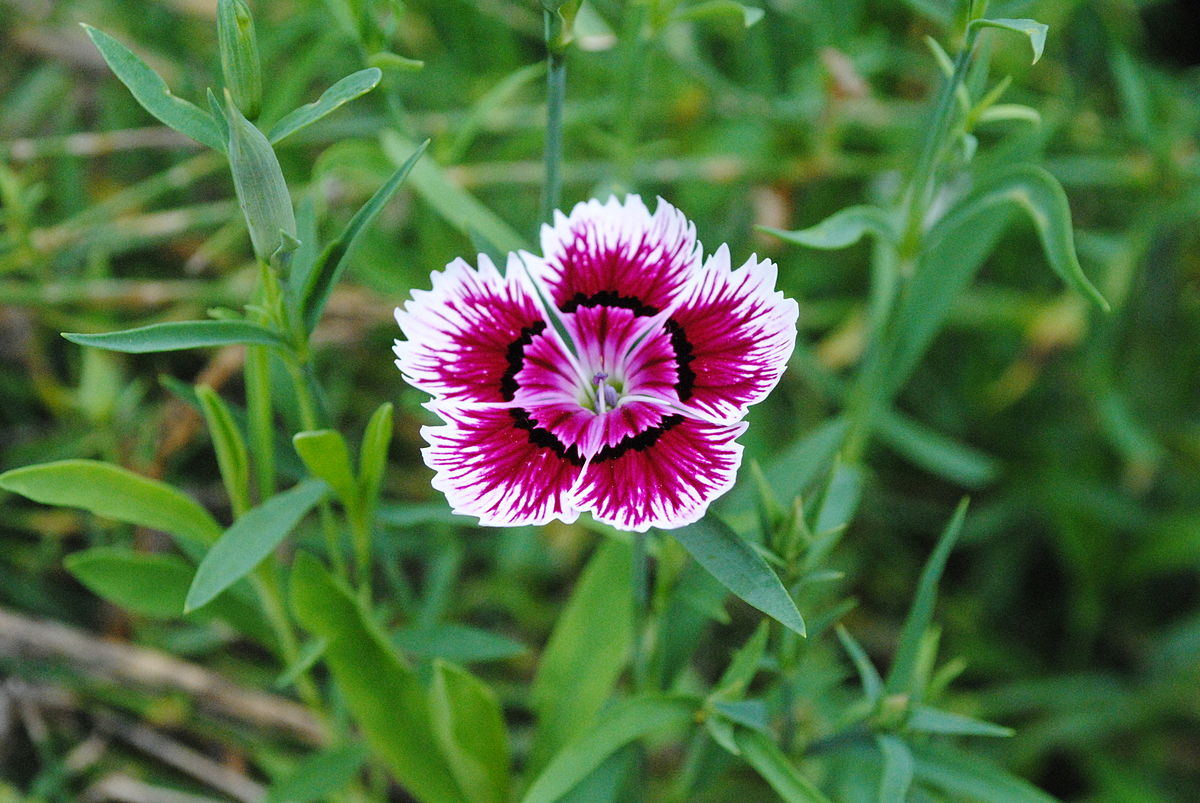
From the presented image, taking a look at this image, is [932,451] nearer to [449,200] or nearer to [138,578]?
[449,200]

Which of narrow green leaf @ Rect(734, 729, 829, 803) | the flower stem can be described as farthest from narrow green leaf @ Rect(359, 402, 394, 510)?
narrow green leaf @ Rect(734, 729, 829, 803)

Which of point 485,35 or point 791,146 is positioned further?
point 485,35

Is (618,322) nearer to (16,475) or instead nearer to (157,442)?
(16,475)

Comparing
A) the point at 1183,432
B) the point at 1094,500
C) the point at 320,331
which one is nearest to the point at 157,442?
the point at 320,331

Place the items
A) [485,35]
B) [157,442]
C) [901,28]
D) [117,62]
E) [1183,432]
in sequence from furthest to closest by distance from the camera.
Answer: [901,28], [485,35], [1183,432], [157,442], [117,62]

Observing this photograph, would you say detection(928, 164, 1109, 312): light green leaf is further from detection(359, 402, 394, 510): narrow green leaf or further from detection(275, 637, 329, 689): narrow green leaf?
detection(275, 637, 329, 689): narrow green leaf

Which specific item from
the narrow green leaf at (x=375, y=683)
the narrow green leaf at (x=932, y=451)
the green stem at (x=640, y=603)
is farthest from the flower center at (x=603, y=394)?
the narrow green leaf at (x=932, y=451)
